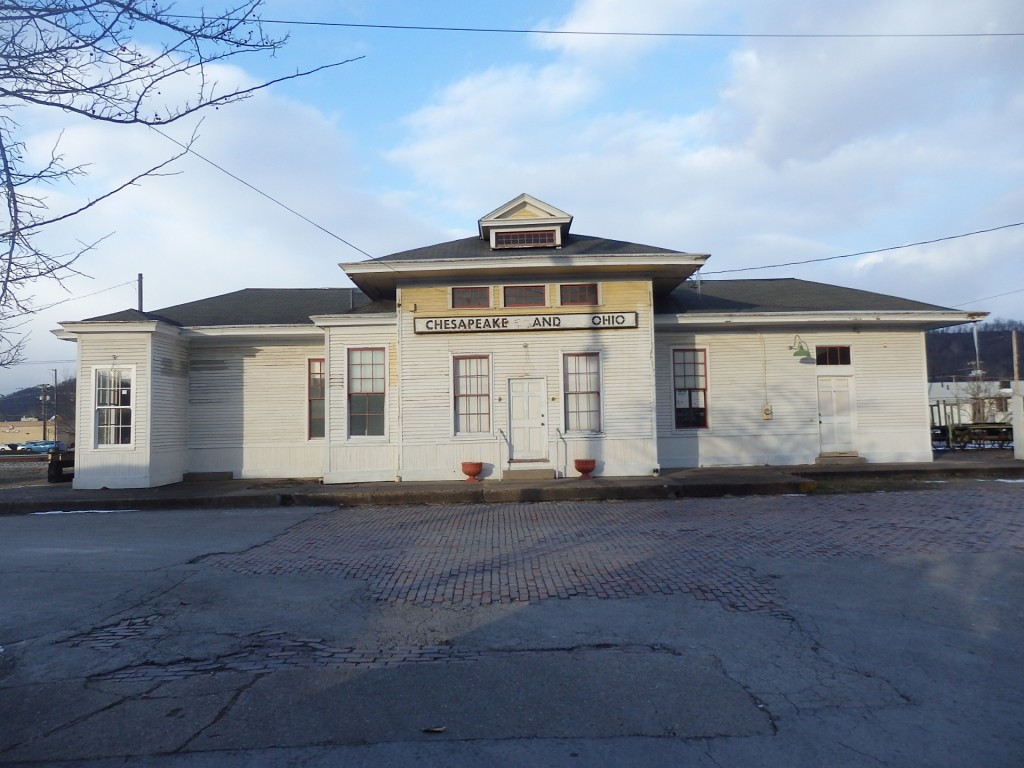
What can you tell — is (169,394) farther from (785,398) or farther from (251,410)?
(785,398)

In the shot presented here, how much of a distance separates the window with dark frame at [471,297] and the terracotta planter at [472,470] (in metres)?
3.63

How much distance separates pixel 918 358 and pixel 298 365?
1565 centimetres

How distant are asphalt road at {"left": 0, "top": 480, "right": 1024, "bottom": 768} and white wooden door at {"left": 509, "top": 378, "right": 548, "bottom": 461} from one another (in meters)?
6.09

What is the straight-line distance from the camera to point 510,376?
17.0 m

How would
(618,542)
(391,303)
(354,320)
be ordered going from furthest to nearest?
1. (391,303)
2. (354,320)
3. (618,542)

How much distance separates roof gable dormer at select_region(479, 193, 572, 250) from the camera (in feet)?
58.3

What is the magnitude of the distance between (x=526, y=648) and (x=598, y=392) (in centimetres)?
1144

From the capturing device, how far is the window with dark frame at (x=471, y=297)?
17.2m

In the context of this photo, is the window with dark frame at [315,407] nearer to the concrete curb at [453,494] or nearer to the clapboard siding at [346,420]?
Answer: the clapboard siding at [346,420]

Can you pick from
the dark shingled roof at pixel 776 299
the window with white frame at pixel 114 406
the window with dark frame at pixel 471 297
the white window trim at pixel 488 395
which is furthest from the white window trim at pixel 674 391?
the window with white frame at pixel 114 406

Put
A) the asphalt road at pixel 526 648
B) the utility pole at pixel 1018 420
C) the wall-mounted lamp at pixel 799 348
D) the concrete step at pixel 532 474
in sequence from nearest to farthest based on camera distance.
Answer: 1. the asphalt road at pixel 526 648
2. the concrete step at pixel 532 474
3. the wall-mounted lamp at pixel 799 348
4. the utility pole at pixel 1018 420

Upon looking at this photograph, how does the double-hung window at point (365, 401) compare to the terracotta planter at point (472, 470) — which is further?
the double-hung window at point (365, 401)

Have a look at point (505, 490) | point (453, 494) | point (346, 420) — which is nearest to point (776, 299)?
point (505, 490)

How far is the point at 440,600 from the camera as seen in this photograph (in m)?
7.30
